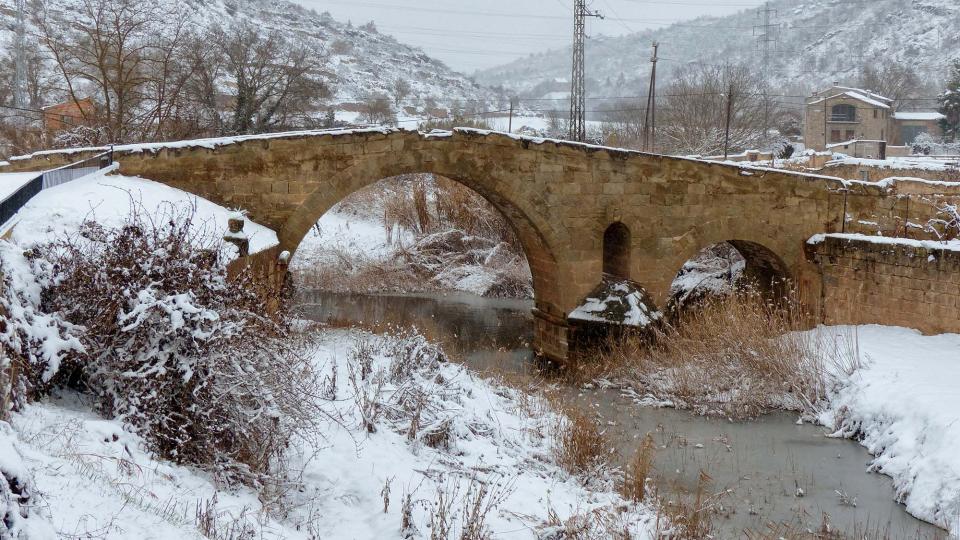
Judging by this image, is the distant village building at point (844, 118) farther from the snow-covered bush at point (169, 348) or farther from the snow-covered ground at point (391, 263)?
the snow-covered bush at point (169, 348)

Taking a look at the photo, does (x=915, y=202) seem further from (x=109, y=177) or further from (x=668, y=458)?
(x=109, y=177)

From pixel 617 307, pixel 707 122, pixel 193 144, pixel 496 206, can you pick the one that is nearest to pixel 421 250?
pixel 496 206

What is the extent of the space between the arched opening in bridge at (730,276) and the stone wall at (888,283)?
819 mm

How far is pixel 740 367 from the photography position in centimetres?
1325

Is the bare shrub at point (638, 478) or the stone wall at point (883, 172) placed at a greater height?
the stone wall at point (883, 172)

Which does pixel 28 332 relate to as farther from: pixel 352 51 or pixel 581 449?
pixel 352 51

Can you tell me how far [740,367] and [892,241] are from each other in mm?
3774

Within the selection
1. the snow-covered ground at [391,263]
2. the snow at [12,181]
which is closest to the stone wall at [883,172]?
the snow-covered ground at [391,263]

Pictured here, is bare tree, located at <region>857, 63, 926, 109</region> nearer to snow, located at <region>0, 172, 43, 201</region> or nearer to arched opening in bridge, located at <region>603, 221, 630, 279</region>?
arched opening in bridge, located at <region>603, 221, 630, 279</region>

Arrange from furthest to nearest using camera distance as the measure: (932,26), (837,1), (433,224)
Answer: (837,1)
(932,26)
(433,224)

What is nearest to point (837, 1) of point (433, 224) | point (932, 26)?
point (932, 26)

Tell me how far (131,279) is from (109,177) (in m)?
5.25

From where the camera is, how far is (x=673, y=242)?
52.9 ft

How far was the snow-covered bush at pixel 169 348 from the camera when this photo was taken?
6.31 metres
